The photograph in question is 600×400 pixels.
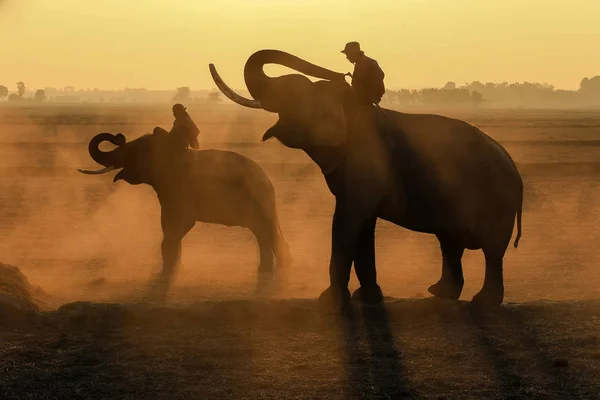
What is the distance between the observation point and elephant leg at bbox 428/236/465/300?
29.0ft

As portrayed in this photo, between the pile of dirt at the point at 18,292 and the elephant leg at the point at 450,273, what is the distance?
4016 millimetres

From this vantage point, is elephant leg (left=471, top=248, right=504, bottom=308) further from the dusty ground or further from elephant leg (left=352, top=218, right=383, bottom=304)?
elephant leg (left=352, top=218, right=383, bottom=304)

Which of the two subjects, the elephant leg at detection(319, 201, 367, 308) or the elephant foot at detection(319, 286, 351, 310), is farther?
the elephant foot at detection(319, 286, 351, 310)

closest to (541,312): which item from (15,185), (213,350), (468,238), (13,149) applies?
(468,238)

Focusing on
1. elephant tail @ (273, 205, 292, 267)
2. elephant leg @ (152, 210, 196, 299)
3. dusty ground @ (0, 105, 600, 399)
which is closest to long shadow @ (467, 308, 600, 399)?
dusty ground @ (0, 105, 600, 399)

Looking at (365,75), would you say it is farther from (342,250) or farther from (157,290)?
(157,290)

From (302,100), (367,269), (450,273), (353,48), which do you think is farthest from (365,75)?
A: (450,273)

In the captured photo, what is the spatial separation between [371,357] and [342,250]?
142 centimetres

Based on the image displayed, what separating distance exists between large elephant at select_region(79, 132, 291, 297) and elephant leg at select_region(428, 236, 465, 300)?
3.15 metres

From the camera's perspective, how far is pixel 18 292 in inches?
368

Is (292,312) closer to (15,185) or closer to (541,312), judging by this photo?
(541,312)

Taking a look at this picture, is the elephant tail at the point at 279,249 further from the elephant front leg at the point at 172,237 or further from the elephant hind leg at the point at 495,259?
the elephant hind leg at the point at 495,259

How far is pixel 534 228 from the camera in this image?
15672 millimetres

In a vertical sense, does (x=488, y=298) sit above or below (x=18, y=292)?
above
